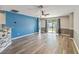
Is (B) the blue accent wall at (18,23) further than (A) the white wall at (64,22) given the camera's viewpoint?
No

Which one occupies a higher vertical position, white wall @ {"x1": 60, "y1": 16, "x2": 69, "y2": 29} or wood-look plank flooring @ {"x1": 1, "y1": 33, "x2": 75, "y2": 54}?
white wall @ {"x1": 60, "y1": 16, "x2": 69, "y2": 29}

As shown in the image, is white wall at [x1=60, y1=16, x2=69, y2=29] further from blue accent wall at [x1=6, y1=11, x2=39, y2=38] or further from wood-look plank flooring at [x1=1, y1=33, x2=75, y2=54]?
wood-look plank flooring at [x1=1, y1=33, x2=75, y2=54]

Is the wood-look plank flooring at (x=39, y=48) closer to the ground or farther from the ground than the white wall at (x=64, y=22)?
closer to the ground

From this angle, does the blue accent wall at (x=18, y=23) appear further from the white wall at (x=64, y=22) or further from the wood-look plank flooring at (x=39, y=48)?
the white wall at (x=64, y=22)

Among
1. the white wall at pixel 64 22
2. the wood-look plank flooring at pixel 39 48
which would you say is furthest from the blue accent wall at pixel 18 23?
the white wall at pixel 64 22

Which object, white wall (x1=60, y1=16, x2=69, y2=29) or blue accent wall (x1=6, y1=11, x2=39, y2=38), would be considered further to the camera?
white wall (x1=60, y1=16, x2=69, y2=29)

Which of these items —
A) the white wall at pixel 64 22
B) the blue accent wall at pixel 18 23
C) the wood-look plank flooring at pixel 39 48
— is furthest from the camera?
the white wall at pixel 64 22

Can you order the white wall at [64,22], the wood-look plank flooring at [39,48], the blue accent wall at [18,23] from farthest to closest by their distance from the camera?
the white wall at [64,22] → the blue accent wall at [18,23] → the wood-look plank flooring at [39,48]

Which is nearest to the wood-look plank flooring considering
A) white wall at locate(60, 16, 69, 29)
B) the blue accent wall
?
the blue accent wall

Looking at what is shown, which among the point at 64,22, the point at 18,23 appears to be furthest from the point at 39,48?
the point at 64,22
